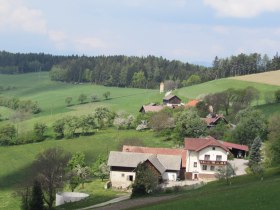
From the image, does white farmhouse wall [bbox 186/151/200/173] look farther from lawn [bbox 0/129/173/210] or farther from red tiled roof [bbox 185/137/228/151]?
lawn [bbox 0/129/173/210]

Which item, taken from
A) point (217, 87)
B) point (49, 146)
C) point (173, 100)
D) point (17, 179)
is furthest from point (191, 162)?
point (217, 87)

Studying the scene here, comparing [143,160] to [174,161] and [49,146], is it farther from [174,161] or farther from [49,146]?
[49,146]

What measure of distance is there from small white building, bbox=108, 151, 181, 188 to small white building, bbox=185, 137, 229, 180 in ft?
13.5

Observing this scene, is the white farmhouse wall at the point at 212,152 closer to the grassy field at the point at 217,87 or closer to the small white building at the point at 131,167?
the small white building at the point at 131,167

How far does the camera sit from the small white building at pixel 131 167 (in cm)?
6606

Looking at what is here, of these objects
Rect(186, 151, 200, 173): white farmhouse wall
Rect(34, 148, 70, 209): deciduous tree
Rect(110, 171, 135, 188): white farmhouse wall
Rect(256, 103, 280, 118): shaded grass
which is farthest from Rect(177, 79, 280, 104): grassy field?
Rect(34, 148, 70, 209): deciduous tree

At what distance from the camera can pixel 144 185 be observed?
51094 millimetres

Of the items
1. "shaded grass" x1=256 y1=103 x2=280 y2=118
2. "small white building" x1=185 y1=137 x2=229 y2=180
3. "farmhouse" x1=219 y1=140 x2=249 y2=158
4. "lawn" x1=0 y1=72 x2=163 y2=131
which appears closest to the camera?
"small white building" x1=185 y1=137 x2=229 y2=180

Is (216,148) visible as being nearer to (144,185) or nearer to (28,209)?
(144,185)

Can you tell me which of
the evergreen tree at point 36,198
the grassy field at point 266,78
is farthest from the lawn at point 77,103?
the evergreen tree at point 36,198

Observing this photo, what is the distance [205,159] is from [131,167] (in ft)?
40.7

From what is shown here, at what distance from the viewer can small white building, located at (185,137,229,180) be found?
70.9m

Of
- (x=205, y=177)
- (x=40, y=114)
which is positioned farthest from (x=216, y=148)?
(x=40, y=114)

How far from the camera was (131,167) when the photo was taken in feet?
219
